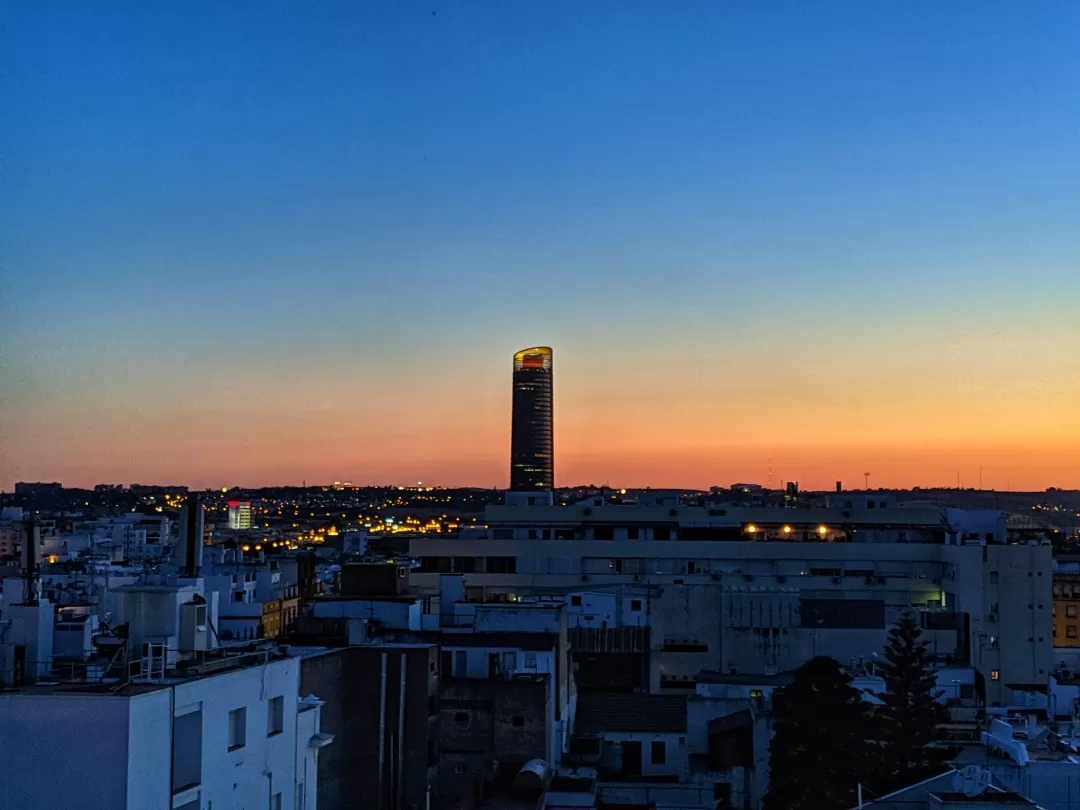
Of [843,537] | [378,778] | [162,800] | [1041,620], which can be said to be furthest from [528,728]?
[843,537]

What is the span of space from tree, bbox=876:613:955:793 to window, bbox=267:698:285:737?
14834mm

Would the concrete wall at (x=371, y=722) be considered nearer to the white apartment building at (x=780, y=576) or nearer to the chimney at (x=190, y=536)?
the chimney at (x=190, y=536)

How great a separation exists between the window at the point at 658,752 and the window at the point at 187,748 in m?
26.9

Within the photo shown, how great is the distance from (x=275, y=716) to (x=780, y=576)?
2123 inches

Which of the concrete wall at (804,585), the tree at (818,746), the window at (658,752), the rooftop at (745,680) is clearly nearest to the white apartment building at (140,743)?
the tree at (818,746)

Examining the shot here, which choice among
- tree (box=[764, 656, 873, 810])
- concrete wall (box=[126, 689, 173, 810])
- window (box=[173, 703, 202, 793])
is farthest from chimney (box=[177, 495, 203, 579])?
tree (box=[764, 656, 873, 810])

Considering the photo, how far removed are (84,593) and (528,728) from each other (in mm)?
39362

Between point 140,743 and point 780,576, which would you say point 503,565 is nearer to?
point 780,576

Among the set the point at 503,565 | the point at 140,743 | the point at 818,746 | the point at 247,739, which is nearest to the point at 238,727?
the point at 247,739

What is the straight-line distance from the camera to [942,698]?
162 feet

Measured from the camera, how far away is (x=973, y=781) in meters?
23.1

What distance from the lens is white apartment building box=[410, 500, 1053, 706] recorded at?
58.8m

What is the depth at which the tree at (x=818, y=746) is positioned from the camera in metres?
30.7

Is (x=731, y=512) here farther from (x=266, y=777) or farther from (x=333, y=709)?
(x=266, y=777)
